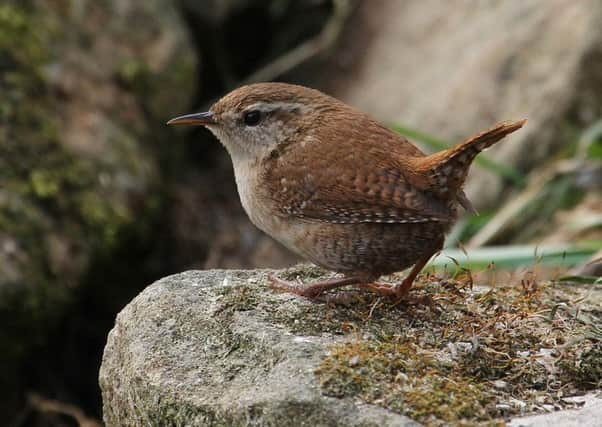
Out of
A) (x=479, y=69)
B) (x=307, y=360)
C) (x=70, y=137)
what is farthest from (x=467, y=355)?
(x=479, y=69)

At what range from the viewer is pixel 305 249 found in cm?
343

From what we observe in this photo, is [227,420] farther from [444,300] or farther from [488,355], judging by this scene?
[444,300]

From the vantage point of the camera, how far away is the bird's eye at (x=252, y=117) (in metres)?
3.77

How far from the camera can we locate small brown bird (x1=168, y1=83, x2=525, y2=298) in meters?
3.23

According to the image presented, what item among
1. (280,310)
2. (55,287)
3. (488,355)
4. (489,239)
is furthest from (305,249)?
(489,239)

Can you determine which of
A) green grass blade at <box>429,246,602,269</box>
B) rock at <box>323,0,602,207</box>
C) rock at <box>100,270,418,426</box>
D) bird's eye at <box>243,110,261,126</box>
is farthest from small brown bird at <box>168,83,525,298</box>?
rock at <box>323,0,602,207</box>

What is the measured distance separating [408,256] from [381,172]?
1.13 feet

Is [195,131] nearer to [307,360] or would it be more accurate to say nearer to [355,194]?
[355,194]

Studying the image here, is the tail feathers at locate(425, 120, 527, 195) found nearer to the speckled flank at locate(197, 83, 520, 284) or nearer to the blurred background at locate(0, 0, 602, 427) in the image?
the speckled flank at locate(197, 83, 520, 284)

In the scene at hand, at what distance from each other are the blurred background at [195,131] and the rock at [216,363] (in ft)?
5.42

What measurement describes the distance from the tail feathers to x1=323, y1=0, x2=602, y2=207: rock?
3.05 meters

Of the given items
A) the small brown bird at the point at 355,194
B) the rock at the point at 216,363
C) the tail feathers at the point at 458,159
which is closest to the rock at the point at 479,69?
the small brown bird at the point at 355,194

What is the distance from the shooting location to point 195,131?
24.5 feet

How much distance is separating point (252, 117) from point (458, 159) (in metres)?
1.04
